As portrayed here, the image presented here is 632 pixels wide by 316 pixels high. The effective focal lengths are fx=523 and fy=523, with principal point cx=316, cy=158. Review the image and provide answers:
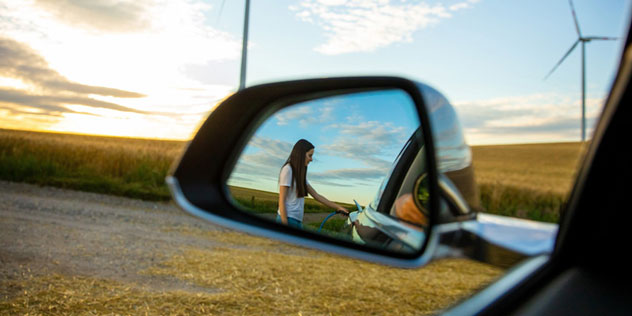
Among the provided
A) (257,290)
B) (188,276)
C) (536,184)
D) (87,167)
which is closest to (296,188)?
(536,184)

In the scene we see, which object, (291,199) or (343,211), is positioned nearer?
(343,211)

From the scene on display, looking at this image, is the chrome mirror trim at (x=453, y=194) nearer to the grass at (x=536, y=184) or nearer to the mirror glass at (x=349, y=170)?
the mirror glass at (x=349, y=170)

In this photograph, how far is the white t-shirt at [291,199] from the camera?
165cm

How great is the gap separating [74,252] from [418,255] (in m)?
6.14

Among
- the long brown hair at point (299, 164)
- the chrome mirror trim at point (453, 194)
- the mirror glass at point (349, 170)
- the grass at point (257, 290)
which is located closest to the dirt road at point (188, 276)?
the grass at point (257, 290)

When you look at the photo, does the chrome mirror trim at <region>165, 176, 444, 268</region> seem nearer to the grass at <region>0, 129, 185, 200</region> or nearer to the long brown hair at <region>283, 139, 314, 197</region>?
the long brown hair at <region>283, 139, 314, 197</region>

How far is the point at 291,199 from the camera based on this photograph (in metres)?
1.70

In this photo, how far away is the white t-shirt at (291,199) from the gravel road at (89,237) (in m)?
3.59

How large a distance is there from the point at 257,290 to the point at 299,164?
3.64 m

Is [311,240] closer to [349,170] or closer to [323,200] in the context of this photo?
[323,200]

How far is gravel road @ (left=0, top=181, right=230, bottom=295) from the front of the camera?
17.9 feet

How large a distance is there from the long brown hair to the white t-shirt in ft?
0.04

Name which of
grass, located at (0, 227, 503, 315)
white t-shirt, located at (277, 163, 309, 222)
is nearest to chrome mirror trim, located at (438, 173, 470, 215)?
white t-shirt, located at (277, 163, 309, 222)

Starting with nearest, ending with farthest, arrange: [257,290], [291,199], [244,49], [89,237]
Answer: [291,199] < [257,290] < [89,237] < [244,49]
